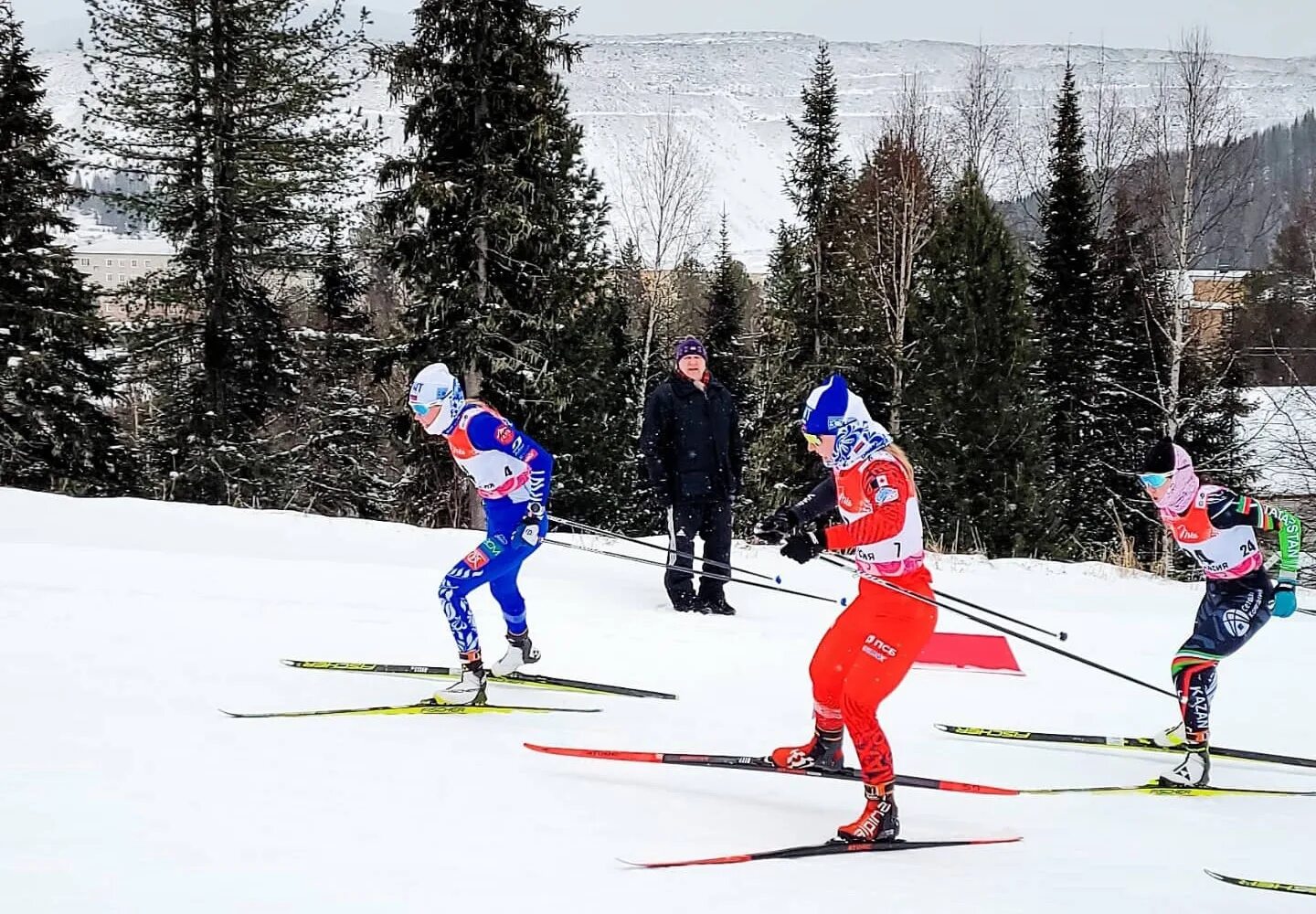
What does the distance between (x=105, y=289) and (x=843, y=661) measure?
857 inches

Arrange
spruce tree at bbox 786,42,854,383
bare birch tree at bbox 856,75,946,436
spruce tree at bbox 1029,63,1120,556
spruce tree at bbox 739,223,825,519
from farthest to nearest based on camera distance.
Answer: spruce tree at bbox 1029,63,1120,556, spruce tree at bbox 786,42,854,383, spruce tree at bbox 739,223,825,519, bare birch tree at bbox 856,75,946,436

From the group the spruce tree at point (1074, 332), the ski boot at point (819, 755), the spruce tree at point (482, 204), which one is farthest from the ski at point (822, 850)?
the spruce tree at point (1074, 332)

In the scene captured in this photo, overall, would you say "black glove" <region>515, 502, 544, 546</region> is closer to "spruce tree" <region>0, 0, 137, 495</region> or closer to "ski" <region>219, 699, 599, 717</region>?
"ski" <region>219, 699, 599, 717</region>

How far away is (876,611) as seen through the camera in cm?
448

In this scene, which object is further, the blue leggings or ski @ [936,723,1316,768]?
the blue leggings

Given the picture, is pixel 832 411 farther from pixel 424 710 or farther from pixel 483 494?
pixel 424 710

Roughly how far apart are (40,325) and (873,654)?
2154 centimetres

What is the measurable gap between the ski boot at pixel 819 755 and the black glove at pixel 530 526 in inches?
80.7

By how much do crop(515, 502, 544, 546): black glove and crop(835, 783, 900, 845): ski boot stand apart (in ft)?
8.83

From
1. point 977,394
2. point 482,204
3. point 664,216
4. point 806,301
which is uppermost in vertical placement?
point 664,216

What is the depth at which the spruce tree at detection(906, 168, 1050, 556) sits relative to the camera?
74.6ft

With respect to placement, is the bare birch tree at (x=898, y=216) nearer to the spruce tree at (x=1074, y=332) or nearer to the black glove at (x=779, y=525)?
the spruce tree at (x=1074, y=332)

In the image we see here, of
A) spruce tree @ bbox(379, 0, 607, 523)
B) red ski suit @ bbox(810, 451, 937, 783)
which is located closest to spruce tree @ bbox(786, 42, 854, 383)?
spruce tree @ bbox(379, 0, 607, 523)

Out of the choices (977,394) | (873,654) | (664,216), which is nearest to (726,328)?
(664,216)
